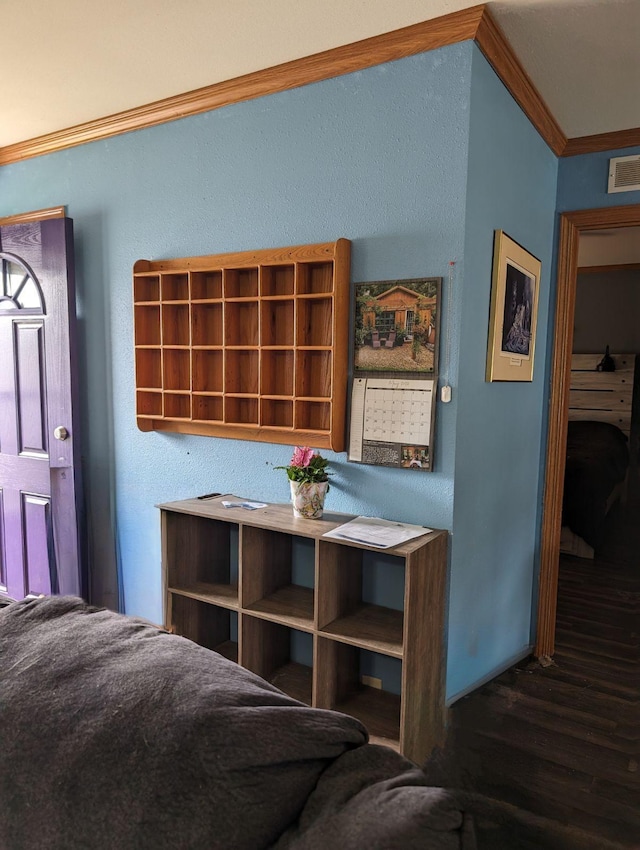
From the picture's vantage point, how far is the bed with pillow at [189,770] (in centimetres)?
66

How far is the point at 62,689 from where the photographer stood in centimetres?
81

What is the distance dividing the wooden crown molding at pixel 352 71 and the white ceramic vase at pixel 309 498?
1541 mm

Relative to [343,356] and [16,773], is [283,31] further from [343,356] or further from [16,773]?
[16,773]

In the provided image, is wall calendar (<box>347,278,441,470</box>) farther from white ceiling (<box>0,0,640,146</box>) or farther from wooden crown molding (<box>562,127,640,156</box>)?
wooden crown molding (<box>562,127,640,156</box>)

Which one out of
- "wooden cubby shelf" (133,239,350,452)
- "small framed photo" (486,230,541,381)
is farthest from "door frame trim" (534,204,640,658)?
"wooden cubby shelf" (133,239,350,452)

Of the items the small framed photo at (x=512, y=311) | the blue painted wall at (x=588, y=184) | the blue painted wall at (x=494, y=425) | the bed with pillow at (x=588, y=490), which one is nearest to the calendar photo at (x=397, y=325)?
the blue painted wall at (x=494, y=425)

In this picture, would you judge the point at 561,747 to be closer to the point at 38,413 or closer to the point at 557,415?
the point at 557,415

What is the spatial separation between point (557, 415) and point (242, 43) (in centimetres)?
214

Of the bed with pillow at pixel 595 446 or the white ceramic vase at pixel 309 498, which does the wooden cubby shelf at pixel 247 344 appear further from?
the bed with pillow at pixel 595 446

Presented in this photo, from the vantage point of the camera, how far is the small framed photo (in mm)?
2270

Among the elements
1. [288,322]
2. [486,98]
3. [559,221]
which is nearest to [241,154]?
[288,322]

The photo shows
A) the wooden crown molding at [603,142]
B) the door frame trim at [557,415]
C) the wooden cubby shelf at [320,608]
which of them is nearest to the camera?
the wooden cubby shelf at [320,608]

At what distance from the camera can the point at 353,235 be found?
2.21 m

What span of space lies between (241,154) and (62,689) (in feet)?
7.31
